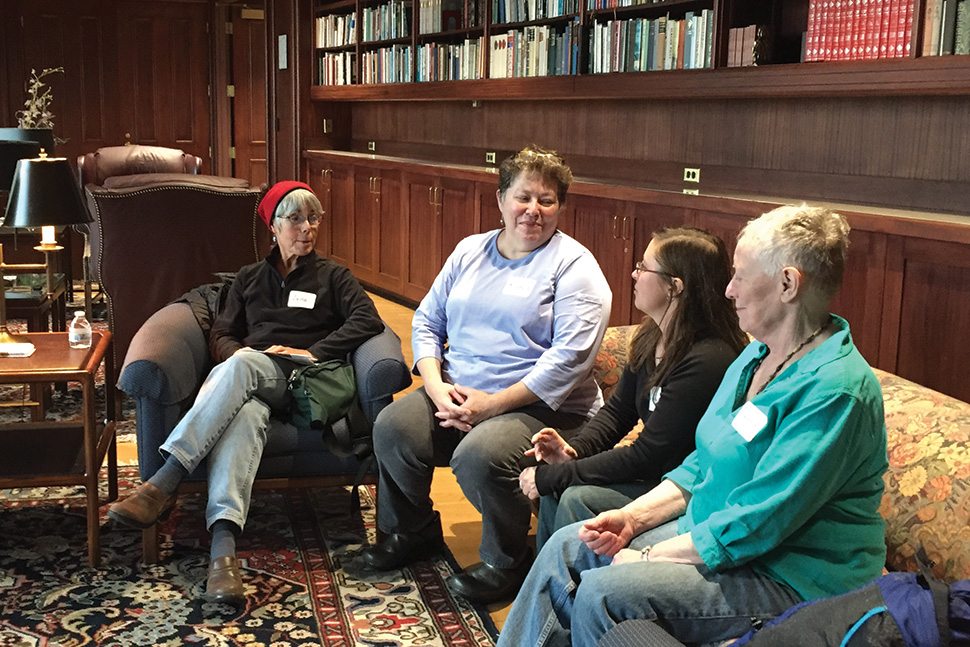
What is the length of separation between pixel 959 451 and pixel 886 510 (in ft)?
0.65

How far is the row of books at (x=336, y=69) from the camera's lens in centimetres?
836

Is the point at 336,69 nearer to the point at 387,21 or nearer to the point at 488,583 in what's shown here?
the point at 387,21

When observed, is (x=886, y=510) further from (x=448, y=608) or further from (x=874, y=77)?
(x=874, y=77)

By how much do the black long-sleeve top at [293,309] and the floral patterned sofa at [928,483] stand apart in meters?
1.73

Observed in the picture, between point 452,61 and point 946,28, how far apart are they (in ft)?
12.8

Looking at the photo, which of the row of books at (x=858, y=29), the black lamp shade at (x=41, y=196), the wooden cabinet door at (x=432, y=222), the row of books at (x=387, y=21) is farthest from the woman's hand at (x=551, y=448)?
the row of books at (x=387, y=21)

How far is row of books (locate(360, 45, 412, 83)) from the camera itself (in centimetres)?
750

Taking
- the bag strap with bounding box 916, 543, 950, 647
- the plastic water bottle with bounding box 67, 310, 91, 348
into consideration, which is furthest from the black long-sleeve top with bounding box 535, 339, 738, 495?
the plastic water bottle with bounding box 67, 310, 91, 348

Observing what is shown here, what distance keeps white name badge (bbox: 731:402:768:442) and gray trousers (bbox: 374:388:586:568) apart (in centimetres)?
98

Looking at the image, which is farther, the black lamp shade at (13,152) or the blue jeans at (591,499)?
the black lamp shade at (13,152)

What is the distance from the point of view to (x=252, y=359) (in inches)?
124

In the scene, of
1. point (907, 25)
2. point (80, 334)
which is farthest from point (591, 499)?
point (907, 25)

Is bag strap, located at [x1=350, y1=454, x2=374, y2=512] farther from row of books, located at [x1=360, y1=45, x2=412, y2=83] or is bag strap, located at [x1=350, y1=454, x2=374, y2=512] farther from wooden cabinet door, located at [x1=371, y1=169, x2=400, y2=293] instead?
row of books, located at [x1=360, y1=45, x2=412, y2=83]

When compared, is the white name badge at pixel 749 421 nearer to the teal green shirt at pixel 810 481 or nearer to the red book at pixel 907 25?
the teal green shirt at pixel 810 481
